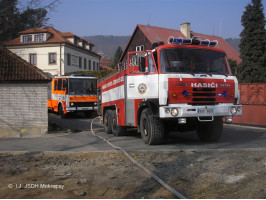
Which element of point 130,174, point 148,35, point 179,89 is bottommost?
point 130,174

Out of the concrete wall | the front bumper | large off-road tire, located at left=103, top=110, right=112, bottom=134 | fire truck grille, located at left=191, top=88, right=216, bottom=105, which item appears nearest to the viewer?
the front bumper

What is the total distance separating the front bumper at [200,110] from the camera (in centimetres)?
816

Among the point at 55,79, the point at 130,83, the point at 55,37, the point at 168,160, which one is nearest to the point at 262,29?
the point at 55,79

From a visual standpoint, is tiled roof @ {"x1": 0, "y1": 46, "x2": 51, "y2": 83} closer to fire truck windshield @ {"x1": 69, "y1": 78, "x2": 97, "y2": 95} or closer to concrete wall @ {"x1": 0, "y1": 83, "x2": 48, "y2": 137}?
concrete wall @ {"x1": 0, "y1": 83, "x2": 48, "y2": 137}

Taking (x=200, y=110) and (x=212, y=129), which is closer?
(x=200, y=110)

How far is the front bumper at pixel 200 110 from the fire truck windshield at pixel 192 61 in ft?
3.29

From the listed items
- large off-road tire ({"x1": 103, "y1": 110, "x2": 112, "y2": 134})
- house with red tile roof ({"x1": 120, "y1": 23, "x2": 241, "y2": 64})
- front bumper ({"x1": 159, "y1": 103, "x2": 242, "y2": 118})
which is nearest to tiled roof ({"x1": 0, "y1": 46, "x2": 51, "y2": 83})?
large off-road tire ({"x1": 103, "y1": 110, "x2": 112, "y2": 134})

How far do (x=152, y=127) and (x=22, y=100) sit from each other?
251 inches

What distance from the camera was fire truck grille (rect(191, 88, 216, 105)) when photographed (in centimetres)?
845

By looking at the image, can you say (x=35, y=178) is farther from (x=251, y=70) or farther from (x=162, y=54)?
(x=251, y=70)

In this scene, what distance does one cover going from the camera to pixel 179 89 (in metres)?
8.30

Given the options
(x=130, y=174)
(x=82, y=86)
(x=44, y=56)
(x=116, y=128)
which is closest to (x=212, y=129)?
(x=116, y=128)

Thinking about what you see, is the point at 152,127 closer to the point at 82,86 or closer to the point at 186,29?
the point at 82,86

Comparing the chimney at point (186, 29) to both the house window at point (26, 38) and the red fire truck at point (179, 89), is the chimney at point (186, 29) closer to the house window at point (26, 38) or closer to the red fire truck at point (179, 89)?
the house window at point (26, 38)
